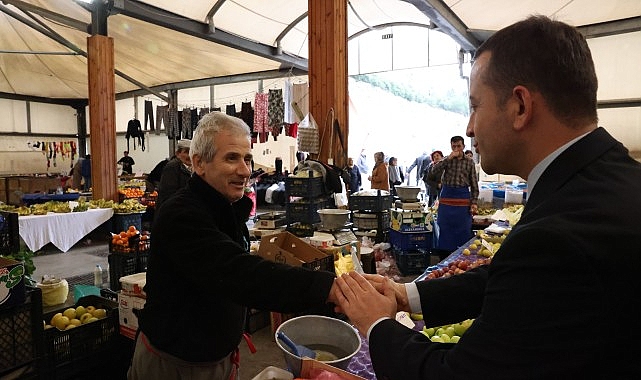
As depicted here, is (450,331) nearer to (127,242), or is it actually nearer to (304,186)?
(304,186)

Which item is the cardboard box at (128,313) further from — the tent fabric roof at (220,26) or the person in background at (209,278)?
the tent fabric roof at (220,26)

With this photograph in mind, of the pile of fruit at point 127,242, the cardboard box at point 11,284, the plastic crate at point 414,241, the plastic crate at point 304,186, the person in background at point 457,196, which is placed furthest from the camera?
the person in background at point 457,196

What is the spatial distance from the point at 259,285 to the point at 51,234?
252 inches

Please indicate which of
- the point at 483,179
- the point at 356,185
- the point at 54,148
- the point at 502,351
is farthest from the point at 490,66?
the point at 54,148

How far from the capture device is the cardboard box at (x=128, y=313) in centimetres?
276

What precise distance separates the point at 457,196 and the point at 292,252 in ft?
12.0

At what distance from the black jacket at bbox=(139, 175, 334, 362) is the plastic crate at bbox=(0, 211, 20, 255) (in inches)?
55.1

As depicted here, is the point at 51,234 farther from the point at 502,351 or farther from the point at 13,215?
the point at 502,351

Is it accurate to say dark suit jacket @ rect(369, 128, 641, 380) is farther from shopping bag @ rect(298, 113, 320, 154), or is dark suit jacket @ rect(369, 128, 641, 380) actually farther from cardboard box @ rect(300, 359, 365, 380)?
shopping bag @ rect(298, 113, 320, 154)

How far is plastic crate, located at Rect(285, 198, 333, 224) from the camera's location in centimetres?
473

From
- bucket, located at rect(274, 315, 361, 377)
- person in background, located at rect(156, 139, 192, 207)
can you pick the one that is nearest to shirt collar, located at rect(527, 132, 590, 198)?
bucket, located at rect(274, 315, 361, 377)

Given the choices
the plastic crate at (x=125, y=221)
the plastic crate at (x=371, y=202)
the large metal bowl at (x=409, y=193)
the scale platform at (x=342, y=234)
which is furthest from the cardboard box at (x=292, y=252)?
the plastic crate at (x=125, y=221)

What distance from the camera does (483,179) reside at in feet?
38.5

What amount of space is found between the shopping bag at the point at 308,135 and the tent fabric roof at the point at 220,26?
4.15 metres
